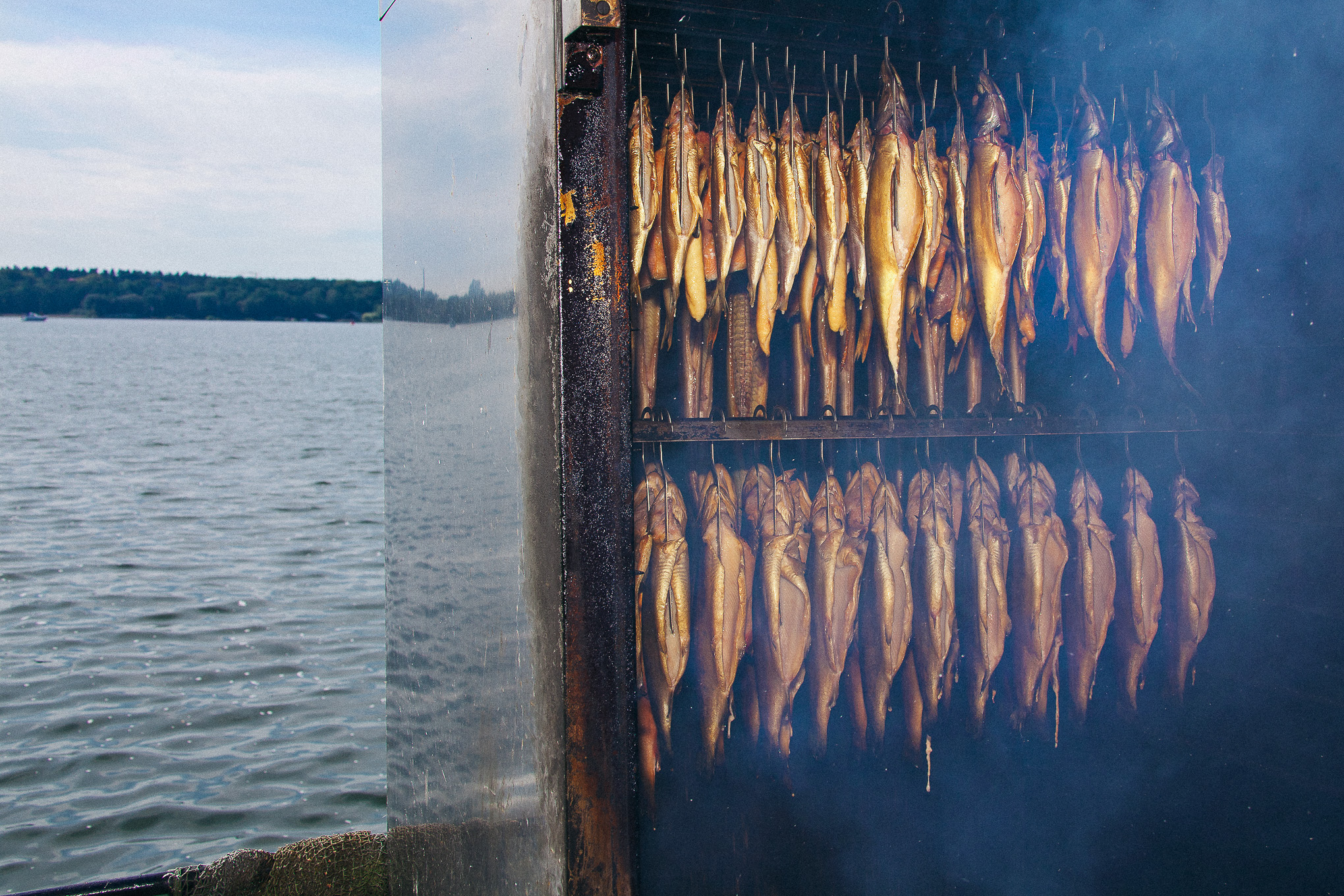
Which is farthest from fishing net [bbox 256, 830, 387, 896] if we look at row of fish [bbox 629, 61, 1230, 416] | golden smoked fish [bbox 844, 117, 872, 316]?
golden smoked fish [bbox 844, 117, 872, 316]

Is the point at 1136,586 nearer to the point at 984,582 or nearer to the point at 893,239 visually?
the point at 984,582

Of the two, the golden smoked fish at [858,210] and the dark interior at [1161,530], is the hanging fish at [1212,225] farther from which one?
the golden smoked fish at [858,210]

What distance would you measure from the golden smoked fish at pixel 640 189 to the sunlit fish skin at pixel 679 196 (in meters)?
0.06

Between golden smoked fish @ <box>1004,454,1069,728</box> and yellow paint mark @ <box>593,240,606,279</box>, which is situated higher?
yellow paint mark @ <box>593,240,606,279</box>

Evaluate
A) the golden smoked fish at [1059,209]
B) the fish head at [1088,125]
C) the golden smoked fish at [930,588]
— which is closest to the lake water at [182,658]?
the golden smoked fish at [930,588]

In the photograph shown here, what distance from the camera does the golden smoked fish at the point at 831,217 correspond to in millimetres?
2402

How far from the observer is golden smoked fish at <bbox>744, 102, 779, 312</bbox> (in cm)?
232

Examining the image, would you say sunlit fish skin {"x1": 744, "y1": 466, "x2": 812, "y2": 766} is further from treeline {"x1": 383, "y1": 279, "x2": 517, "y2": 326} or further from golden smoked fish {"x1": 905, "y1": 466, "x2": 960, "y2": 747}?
treeline {"x1": 383, "y1": 279, "x2": 517, "y2": 326}

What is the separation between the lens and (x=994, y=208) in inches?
98.3

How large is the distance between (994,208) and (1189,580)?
1.38 m

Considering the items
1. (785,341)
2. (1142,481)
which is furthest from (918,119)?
(1142,481)

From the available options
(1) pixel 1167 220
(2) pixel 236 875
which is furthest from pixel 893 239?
(2) pixel 236 875

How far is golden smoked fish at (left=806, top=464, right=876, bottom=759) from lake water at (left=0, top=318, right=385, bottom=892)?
4.55 meters

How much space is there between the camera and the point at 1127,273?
2627 millimetres
